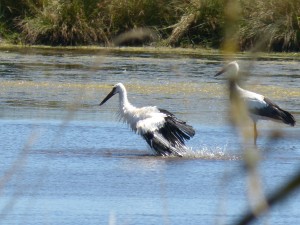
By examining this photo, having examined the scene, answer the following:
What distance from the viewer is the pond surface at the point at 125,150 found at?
19.1 ft

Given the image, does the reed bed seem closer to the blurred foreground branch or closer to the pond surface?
the pond surface

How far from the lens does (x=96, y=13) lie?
23.8 meters

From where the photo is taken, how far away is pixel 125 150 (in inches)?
384

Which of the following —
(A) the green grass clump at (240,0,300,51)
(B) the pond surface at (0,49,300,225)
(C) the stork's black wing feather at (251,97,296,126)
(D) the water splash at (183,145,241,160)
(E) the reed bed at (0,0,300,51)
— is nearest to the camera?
(B) the pond surface at (0,49,300,225)

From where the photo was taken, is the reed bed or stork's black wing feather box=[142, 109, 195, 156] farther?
the reed bed

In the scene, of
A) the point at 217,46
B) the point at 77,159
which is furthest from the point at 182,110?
the point at 217,46

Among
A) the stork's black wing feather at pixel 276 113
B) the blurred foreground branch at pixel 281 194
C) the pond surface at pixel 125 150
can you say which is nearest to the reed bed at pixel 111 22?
the pond surface at pixel 125 150

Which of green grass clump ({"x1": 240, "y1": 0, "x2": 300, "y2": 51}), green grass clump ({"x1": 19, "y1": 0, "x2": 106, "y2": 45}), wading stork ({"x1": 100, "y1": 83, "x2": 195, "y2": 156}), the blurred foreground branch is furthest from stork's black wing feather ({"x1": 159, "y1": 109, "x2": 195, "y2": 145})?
green grass clump ({"x1": 19, "y1": 0, "x2": 106, "y2": 45})

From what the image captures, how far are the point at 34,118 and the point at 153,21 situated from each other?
12.8m

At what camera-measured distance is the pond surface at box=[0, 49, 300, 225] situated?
19.1 ft

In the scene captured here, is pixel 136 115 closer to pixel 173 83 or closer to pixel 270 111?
pixel 270 111

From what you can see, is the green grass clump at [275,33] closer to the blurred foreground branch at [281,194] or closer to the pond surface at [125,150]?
the pond surface at [125,150]

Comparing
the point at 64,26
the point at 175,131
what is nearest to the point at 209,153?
the point at 175,131

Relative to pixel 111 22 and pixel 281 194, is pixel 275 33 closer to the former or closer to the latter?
pixel 111 22
